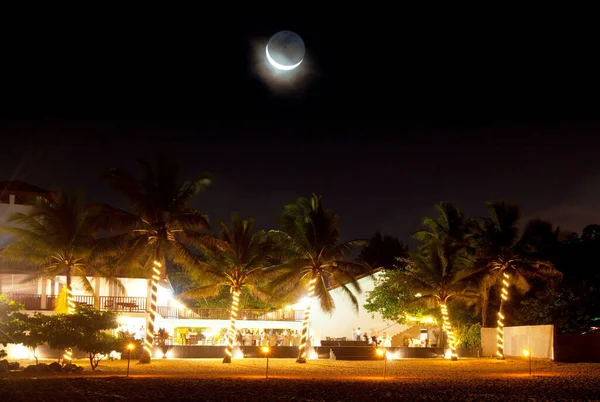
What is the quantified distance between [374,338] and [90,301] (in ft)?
52.3

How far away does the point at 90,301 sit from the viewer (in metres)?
41.1

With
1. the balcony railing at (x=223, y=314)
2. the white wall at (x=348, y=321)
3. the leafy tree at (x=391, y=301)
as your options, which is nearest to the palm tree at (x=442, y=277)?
the leafy tree at (x=391, y=301)

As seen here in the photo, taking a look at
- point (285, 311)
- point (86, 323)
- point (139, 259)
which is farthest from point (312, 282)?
point (285, 311)

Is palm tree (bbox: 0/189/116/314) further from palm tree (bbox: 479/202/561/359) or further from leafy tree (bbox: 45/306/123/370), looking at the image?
palm tree (bbox: 479/202/561/359)

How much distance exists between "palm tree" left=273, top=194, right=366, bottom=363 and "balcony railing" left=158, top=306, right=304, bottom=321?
1221cm

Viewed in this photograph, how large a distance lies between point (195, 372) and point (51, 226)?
31.4 ft

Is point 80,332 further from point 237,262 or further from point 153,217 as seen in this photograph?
point 237,262

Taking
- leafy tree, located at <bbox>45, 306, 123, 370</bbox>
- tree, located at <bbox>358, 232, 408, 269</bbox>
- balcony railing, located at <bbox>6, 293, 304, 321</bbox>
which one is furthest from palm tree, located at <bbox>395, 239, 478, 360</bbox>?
tree, located at <bbox>358, 232, 408, 269</bbox>

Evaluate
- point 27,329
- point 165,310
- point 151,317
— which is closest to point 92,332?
point 27,329

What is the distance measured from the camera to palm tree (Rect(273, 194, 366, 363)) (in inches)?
1382

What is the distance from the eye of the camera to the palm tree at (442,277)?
4075 cm

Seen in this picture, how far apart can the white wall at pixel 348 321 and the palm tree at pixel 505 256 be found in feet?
38.8

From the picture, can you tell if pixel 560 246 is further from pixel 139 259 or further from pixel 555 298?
pixel 139 259

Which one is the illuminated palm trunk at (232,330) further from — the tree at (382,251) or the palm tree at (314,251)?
the tree at (382,251)
